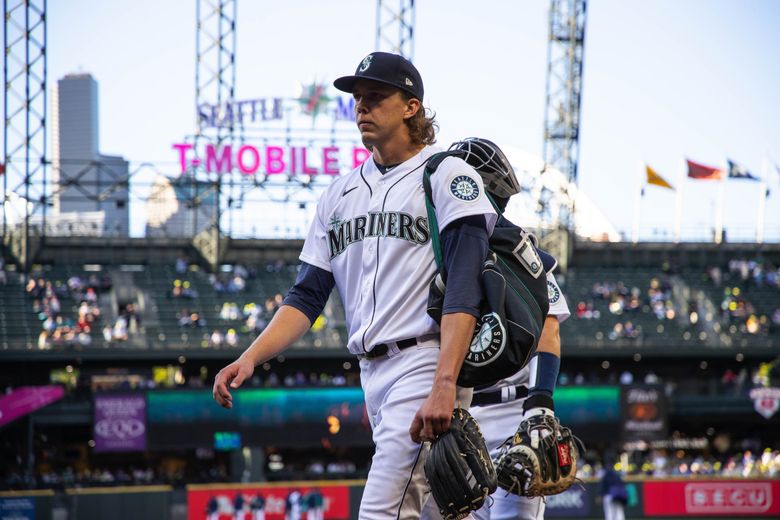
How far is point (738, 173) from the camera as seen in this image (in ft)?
130

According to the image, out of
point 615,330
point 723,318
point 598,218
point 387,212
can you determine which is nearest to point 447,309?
point 387,212

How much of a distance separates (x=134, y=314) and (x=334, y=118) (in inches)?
366

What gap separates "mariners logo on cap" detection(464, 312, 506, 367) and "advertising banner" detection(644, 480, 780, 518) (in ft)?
73.3

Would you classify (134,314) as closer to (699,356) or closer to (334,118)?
(334,118)

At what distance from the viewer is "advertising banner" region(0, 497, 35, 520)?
70.8 feet

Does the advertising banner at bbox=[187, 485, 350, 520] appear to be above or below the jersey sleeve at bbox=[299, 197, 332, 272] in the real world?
below

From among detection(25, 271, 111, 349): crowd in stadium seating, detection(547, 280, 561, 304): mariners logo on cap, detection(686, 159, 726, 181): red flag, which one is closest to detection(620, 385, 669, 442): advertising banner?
detection(686, 159, 726, 181): red flag

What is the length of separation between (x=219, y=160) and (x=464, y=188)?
33.0 meters

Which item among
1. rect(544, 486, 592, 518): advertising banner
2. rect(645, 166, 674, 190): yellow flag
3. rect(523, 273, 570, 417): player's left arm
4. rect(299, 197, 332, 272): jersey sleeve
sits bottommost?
rect(544, 486, 592, 518): advertising banner

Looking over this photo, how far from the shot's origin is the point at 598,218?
68188mm

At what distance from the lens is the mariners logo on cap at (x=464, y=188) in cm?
385

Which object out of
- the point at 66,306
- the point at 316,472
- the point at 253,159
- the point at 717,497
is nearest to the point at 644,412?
the point at 717,497

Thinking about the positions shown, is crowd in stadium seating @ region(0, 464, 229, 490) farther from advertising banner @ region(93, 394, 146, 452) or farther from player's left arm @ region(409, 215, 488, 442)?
player's left arm @ region(409, 215, 488, 442)

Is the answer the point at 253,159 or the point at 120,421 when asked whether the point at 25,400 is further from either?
the point at 253,159
